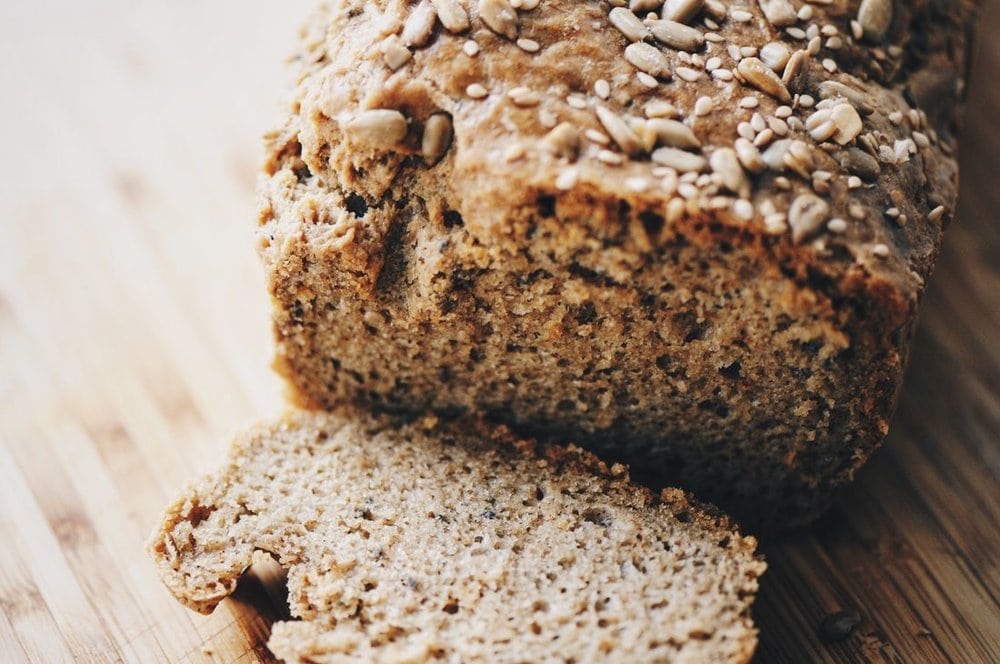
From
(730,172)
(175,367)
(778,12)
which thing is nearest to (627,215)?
(730,172)

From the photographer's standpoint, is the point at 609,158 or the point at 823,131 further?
the point at 823,131

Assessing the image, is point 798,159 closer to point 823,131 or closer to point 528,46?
point 823,131

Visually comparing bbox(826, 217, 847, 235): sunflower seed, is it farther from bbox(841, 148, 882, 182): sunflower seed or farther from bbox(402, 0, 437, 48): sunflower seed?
bbox(402, 0, 437, 48): sunflower seed

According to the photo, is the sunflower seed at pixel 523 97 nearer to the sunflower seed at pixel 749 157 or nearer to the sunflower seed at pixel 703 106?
the sunflower seed at pixel 703 106

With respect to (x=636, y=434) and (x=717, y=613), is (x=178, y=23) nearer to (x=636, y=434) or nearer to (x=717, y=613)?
(x=636, y=434)

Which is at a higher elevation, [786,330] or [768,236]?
[768,236]

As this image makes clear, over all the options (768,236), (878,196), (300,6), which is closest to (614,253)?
(768,236)

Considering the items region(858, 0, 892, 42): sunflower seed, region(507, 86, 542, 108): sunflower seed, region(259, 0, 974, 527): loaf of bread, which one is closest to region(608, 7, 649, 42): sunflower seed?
region(259, 0, 974, 527): loaf of bread
